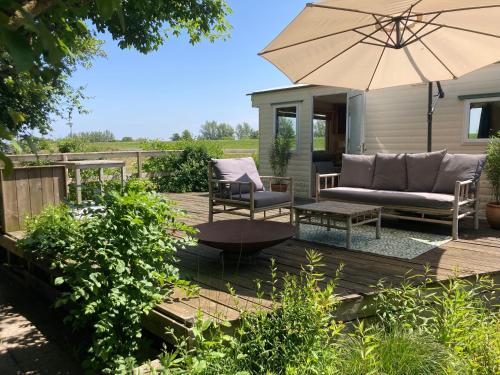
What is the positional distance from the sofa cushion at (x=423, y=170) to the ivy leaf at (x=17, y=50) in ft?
17.1

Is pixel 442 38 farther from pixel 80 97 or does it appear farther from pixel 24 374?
pixel 80 97

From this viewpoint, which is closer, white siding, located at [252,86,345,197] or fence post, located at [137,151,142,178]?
white siding, located at [252,86,345,197]

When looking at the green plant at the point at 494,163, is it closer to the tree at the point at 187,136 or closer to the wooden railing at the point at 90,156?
the wooden railing at the point at 90,156

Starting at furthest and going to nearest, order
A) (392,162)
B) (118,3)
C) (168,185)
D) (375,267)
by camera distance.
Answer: (168,185), (392,162), (375,267), (118,3)

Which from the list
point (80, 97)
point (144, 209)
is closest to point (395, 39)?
point (144, 209)

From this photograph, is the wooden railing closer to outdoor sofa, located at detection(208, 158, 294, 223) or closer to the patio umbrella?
outdoor sofa, located at detection(208, 158, 294, 223)

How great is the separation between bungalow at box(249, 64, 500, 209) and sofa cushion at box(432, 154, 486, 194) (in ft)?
4.00

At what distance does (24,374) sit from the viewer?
7.75ft

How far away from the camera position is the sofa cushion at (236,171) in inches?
202

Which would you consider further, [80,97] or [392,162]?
[80,97]

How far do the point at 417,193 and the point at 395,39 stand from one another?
1.86 meters

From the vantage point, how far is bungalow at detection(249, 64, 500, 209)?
229 inches

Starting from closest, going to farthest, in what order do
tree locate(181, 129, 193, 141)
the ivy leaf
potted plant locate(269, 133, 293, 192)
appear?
1. the ivy leaf
2. potted plant locate(269, 133, 293, 192)
3. tree locate(181, 129, 193, 141)

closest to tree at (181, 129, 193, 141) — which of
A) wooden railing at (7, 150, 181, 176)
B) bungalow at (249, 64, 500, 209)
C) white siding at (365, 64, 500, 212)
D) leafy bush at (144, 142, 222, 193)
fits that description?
leafy bush at (144, 142, 222, 193)
